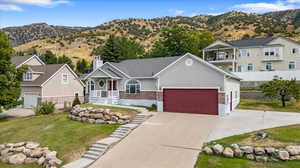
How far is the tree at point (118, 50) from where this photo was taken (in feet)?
158

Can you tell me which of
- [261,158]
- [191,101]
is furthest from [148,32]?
[261,158]

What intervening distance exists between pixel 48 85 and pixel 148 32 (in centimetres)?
7937

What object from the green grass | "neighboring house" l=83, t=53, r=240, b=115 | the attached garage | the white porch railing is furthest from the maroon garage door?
the attached garage

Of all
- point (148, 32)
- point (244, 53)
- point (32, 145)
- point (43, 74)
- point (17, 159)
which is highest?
point (148, 32)

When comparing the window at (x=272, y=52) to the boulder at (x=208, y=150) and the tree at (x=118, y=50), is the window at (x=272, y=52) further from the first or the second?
the boulder at (x=208, y=150)

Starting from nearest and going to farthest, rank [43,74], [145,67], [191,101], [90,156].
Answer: [90,156], [191,101], [145,67], [43,74]

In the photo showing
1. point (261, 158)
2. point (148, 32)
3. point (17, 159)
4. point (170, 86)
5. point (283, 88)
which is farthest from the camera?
point (148, 32)

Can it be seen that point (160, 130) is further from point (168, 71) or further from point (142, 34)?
point (142, 34)

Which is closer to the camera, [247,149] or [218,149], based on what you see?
[247,149]

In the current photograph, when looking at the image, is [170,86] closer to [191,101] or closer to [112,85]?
[191,101]

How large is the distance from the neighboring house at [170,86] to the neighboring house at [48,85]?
7.15m

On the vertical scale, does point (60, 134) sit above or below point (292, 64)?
below

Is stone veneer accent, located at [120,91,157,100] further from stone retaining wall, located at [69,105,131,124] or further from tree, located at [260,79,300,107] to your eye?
tree, located at [260,79,300,107]

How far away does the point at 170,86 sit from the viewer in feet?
69.7
